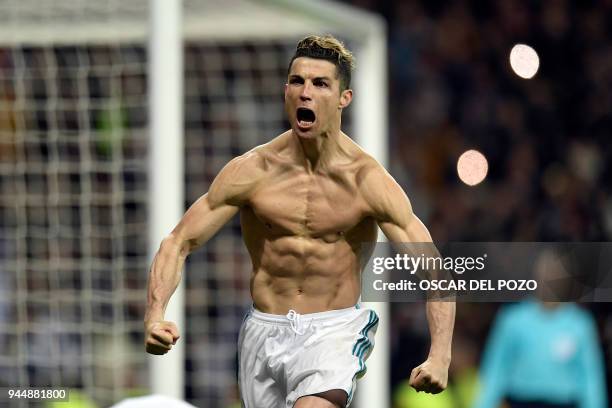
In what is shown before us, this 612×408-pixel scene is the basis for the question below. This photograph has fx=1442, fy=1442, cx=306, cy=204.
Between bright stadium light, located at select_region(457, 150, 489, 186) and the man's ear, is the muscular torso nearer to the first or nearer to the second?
the man's ear

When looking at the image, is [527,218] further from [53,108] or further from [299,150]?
[299,150]

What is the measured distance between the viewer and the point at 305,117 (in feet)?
14.7

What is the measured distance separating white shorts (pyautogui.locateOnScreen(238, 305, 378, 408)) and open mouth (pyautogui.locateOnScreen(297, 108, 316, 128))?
2.20 feet

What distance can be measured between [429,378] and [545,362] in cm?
419

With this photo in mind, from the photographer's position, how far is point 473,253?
17.4 ft

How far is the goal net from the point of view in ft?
26.4

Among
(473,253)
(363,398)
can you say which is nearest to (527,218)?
(363,398)

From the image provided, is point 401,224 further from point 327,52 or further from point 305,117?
point 327,52

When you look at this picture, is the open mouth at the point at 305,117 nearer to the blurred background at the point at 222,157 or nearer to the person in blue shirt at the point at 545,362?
the blurred background at the point at 222,157

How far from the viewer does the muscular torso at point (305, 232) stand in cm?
468

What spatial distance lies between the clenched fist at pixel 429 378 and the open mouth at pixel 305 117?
83cm

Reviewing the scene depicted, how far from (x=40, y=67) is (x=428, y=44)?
480cm

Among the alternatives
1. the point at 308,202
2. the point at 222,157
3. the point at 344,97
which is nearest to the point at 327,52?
the point at 344,97

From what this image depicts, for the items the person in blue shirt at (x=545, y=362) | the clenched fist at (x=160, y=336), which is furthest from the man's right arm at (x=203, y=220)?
the person in blue shirt at (x=545, y=362)
